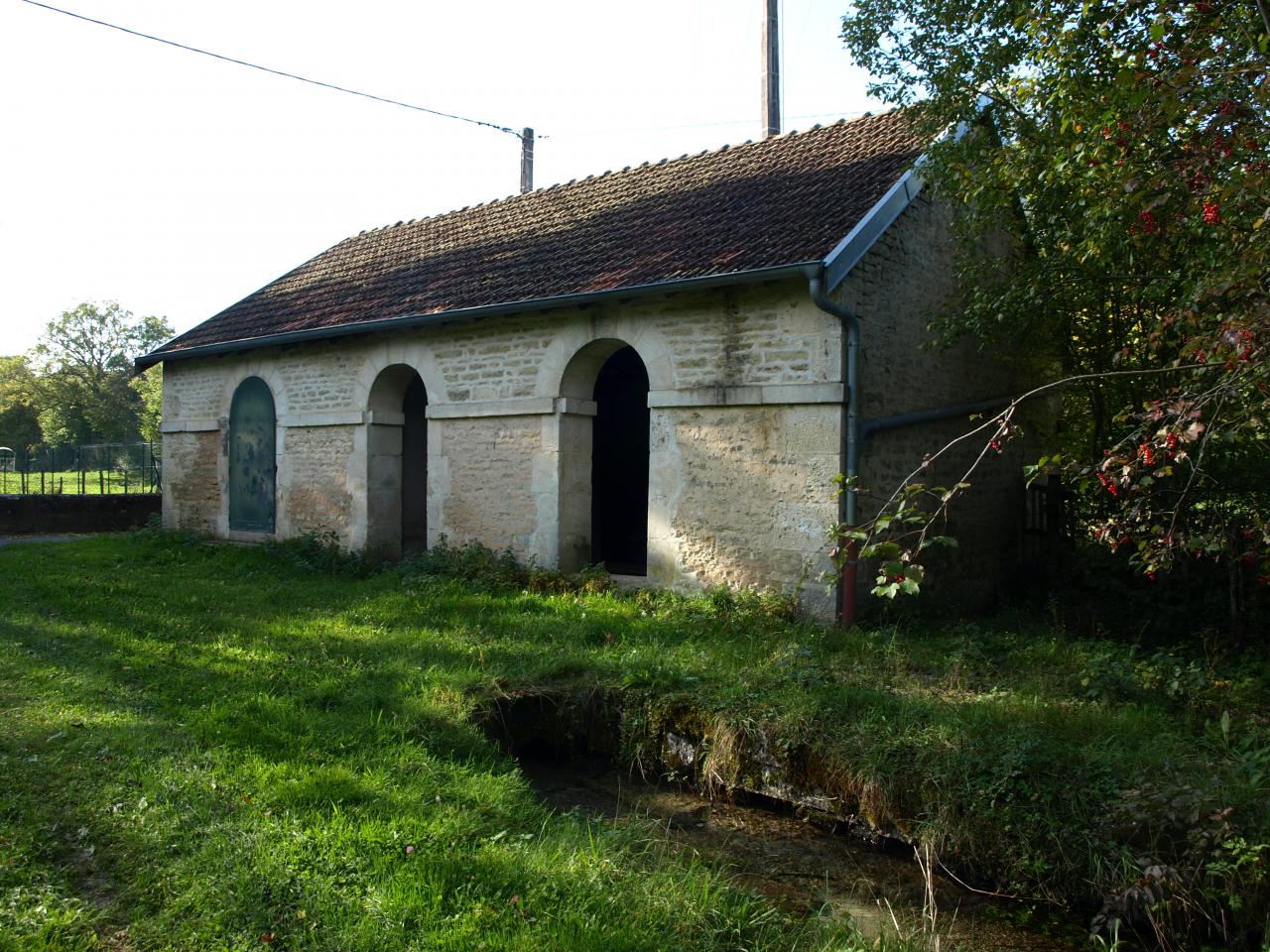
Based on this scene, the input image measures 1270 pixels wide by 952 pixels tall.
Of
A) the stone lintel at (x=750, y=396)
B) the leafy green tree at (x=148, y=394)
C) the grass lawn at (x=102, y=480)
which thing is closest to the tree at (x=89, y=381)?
the leafy green tree at (x=148, y=394)

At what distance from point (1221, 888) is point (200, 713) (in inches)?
196

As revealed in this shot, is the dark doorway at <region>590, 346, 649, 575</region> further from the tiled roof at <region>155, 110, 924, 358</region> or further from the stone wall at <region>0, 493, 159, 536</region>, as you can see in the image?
the stone wall at <region>0, 493, 159, 536</region>

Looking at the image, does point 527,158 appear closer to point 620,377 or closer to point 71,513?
point 620,377

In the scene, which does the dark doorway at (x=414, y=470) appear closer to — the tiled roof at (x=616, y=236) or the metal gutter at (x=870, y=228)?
the tiled roof at (x=616, y=236)

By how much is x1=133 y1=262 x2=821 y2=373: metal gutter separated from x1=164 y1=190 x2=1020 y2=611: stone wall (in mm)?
281

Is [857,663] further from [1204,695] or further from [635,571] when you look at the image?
[635,571]

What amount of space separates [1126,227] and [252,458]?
1140 cm

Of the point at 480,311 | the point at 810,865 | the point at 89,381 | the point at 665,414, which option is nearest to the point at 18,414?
the point at 89,381

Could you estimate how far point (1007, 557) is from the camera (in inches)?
421

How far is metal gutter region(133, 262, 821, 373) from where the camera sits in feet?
25.5

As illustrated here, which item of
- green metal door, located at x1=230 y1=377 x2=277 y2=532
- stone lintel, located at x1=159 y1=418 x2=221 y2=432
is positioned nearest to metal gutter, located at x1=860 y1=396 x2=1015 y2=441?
green metal door, located at x1=230 y1=377 x2=277 y2=532

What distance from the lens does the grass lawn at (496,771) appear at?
10.8 feet

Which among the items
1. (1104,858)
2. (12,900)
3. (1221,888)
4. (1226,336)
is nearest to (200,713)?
(12,900)

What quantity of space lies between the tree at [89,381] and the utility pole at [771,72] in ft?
144
